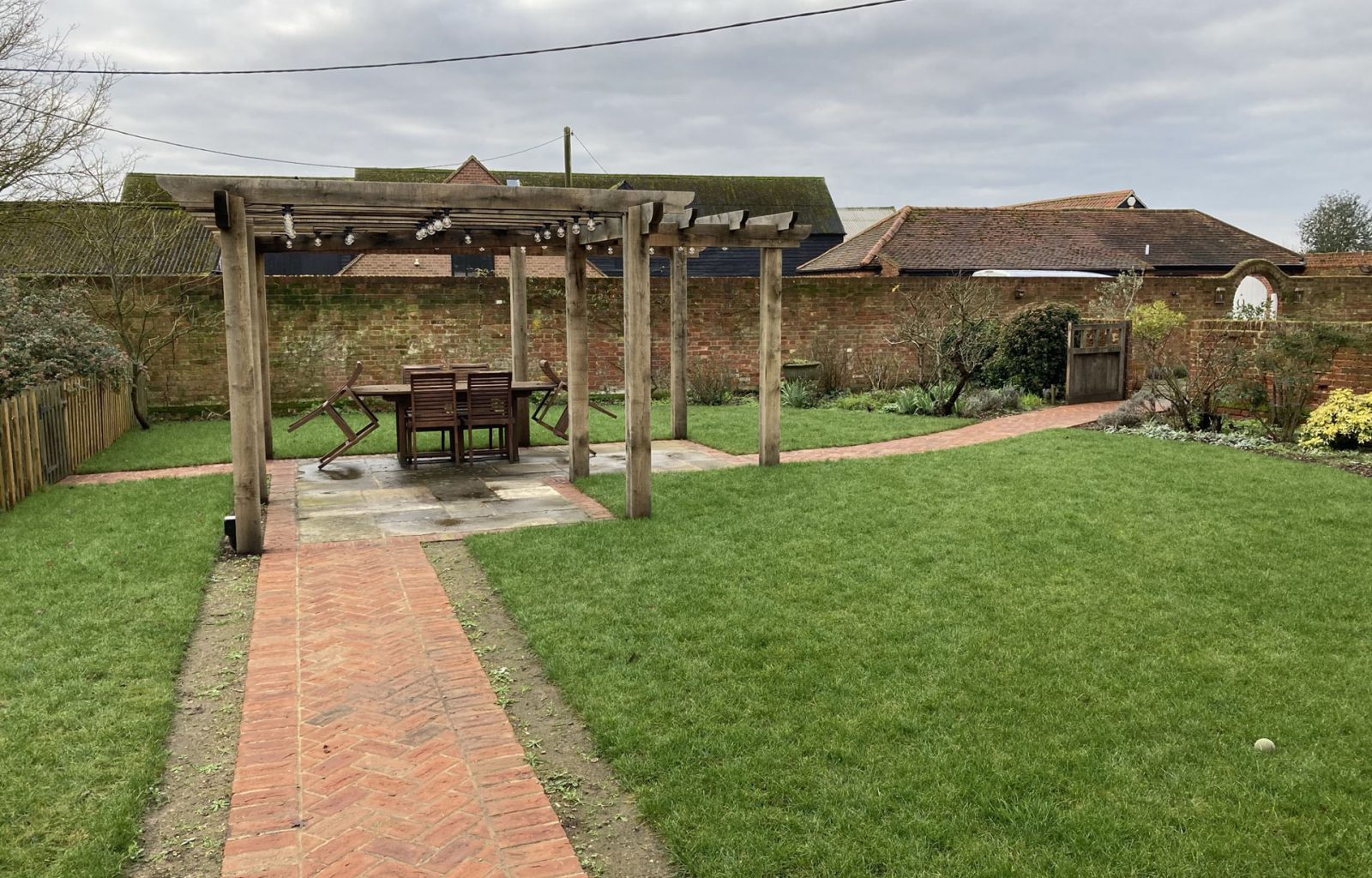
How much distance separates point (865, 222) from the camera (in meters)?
47.9

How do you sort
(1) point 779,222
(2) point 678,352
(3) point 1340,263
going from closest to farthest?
(1) point 779,222 → (2) point 678,352 → (3) point 1340,263

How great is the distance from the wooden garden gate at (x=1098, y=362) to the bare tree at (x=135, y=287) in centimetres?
1353

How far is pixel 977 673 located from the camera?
14.8ft

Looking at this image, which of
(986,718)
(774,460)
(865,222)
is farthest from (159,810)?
(865,222)

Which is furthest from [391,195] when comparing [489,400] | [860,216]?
[860,216]

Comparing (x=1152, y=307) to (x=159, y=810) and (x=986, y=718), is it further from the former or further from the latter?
(x=159, y=810)

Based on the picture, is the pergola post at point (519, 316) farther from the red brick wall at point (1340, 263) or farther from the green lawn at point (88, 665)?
the red brick wall at point (1340, 263)

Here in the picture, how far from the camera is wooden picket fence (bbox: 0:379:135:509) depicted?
8133 millimetres

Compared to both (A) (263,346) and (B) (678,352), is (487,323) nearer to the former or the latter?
(B) (678,352)

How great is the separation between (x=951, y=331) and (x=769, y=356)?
655cm

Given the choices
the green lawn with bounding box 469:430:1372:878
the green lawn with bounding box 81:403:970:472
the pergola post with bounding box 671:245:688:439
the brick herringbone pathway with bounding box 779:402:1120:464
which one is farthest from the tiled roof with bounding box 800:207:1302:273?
the green lawn with bounding box 469:430:1372:878

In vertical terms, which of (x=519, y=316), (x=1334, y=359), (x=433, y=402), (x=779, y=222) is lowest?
(x=433, y=402)

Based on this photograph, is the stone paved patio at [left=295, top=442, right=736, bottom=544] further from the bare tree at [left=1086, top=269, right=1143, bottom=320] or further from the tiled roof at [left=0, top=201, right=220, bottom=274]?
the bare tree at [left=1086, top=269, right=1143, bottom=320]

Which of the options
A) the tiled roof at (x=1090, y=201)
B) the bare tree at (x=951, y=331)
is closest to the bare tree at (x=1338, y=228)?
the tiled roof at (x=1090, y=201)
